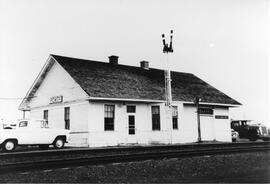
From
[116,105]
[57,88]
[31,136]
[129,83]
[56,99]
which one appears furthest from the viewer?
[129,83]

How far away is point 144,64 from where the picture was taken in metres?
31.5

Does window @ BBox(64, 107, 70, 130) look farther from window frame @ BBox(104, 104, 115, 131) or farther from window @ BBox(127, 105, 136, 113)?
Answer: window @ BBox(127, 105, 136, 113)

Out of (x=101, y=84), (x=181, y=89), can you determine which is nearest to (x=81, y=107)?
(x=101, y=84)

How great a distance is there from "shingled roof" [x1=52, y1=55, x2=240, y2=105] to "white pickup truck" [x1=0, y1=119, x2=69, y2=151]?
3281 mm

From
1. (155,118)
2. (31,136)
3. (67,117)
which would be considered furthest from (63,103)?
(155,118)

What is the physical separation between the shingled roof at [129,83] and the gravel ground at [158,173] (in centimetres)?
1169

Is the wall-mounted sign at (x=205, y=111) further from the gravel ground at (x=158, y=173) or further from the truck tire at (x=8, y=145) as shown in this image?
the gravel ground at (x=158, y=173)

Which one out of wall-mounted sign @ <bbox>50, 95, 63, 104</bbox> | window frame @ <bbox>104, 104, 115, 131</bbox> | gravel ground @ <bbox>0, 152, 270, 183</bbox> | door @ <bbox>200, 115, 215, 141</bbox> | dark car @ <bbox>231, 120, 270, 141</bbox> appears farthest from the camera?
dark car @ <bbox>231, 120, 270, 141</bbox>

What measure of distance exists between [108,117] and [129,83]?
387 cm

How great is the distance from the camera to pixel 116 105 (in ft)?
77.0

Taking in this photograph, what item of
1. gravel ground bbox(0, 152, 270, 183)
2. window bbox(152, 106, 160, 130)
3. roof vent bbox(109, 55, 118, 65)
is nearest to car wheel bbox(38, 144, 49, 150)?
window bbox(152, 106, 160, 130)

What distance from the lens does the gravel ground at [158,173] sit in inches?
323

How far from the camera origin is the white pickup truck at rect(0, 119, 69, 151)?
18.2m

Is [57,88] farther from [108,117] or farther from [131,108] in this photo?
[131,108]
